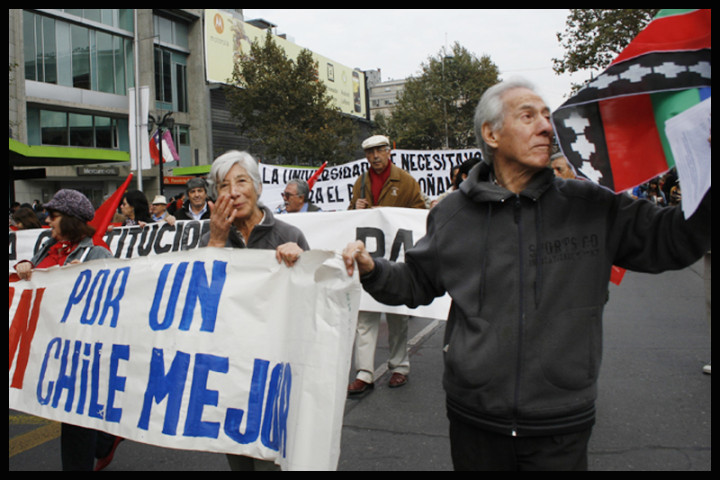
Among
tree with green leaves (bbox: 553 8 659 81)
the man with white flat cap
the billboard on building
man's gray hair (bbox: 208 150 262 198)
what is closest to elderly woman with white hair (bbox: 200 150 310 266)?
man's gray hair (bbox: 208 150 262 198)

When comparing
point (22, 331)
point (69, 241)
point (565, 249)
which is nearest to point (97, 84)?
point (69, 241)

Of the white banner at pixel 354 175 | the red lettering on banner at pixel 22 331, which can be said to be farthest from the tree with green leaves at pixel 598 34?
the red lettering on banner at pixel 22 331

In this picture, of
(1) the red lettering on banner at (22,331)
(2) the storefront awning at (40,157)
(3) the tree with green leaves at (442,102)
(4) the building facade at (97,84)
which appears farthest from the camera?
(3) the tree with green leaves at (442,102)

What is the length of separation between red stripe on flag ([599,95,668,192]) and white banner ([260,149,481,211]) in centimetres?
732

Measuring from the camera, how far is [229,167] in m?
2.87

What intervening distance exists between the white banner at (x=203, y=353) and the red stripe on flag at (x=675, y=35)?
4.02ft

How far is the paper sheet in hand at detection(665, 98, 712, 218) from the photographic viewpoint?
1.56 m

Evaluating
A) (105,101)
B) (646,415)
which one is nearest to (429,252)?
(646,415)

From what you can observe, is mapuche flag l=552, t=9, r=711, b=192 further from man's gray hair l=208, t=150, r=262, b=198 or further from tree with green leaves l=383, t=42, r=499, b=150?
tree with green leaves l=383, t=42, r=499, b=150

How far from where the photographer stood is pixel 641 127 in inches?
70.0

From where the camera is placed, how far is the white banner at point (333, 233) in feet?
17.0

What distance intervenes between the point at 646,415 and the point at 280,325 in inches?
121

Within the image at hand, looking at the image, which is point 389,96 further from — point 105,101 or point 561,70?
point 561,70

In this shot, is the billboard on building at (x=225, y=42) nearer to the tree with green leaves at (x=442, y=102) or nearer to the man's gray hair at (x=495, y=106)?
the tree with green leaves at (x=442, y=102)
